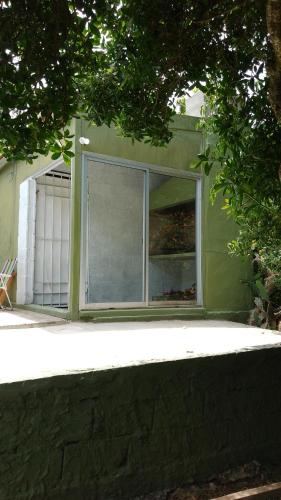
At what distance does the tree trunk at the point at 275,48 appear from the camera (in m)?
1.94

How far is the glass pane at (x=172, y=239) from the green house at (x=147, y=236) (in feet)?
0.06

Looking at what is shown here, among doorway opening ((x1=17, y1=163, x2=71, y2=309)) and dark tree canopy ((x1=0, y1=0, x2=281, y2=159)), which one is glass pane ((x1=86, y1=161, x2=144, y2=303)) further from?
dark tree canopy ((x1=0, y1=0, x2=281, y2=159))

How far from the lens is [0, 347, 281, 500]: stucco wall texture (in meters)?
2.16

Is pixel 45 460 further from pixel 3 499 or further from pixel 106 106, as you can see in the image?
pixel 106 106

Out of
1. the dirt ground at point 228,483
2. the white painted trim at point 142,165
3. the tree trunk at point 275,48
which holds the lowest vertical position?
the dirt ground at point 228,483

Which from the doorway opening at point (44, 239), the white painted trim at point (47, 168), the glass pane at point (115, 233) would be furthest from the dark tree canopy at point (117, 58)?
the doorway opening at point (44, 239)

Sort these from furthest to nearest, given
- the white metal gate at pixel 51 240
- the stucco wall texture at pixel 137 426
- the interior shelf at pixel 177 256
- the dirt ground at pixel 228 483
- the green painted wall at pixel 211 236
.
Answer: the white metal gate at pixel 51 240 < the interior shelf at pixel 177 256 < the green painted wall at pixel 211 236 < the dirt ground at pixel 228 483 < the stucco wall texture at pixel 137 426

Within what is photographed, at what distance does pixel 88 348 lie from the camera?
3.44m

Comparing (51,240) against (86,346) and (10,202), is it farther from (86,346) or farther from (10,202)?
(86,346)

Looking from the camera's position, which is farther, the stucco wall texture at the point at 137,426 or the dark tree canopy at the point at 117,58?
the dark tree canopy at the point at 117,58

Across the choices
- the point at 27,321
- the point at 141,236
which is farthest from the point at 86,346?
the point at 141,236

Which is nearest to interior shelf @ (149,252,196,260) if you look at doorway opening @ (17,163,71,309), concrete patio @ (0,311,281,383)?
concrete patio @ (0,311,281,383)

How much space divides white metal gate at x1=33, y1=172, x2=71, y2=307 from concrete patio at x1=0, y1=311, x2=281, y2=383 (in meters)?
2.35

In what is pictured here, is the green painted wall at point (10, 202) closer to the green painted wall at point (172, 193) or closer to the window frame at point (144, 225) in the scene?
the window frame at point (144, 225)
